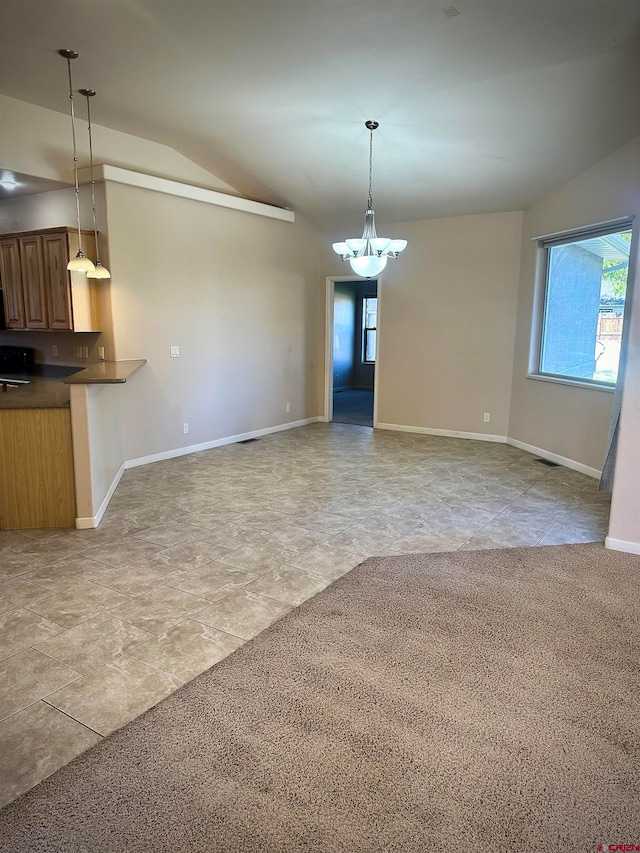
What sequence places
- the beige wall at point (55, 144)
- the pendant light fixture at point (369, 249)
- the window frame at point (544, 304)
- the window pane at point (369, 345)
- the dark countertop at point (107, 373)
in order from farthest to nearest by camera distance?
the window pane at point (369, 345) < the window frame at point (544, 304) < the beige wall at point (55, 144) < the pendant light fixture at point (369, 249) < the dark countertop at point (107, 373)

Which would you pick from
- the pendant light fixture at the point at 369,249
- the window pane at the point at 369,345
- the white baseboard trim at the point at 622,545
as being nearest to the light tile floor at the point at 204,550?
the white baseboard trim at the point at 622,545

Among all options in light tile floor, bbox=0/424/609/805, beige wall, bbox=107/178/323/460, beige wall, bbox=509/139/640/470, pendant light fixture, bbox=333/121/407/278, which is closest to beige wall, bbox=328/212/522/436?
beige wall, bbox=509/139/640/470

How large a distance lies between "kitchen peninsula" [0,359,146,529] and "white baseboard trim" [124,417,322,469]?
1540 millimetres

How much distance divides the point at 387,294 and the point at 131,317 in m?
3.45

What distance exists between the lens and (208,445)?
6.35 meters

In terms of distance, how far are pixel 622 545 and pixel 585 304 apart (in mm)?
2864

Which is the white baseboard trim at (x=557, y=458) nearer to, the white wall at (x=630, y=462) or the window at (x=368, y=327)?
the white wall at (x=630, y=462)

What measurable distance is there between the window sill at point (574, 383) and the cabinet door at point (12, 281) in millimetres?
5468

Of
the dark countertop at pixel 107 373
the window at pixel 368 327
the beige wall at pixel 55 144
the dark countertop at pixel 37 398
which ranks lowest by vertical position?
the dark countertop at pixel 37 398

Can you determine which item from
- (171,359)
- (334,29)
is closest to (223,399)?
(171,359)

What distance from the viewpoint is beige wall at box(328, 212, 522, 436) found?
21.5ft

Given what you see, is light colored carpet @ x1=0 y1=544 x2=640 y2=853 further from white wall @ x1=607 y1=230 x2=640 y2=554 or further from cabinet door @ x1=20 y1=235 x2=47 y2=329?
cabinet door @ x1=20 y1=235 x2=47 y2=329

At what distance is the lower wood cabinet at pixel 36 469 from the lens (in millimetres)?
3795

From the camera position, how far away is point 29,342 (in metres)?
6.16
